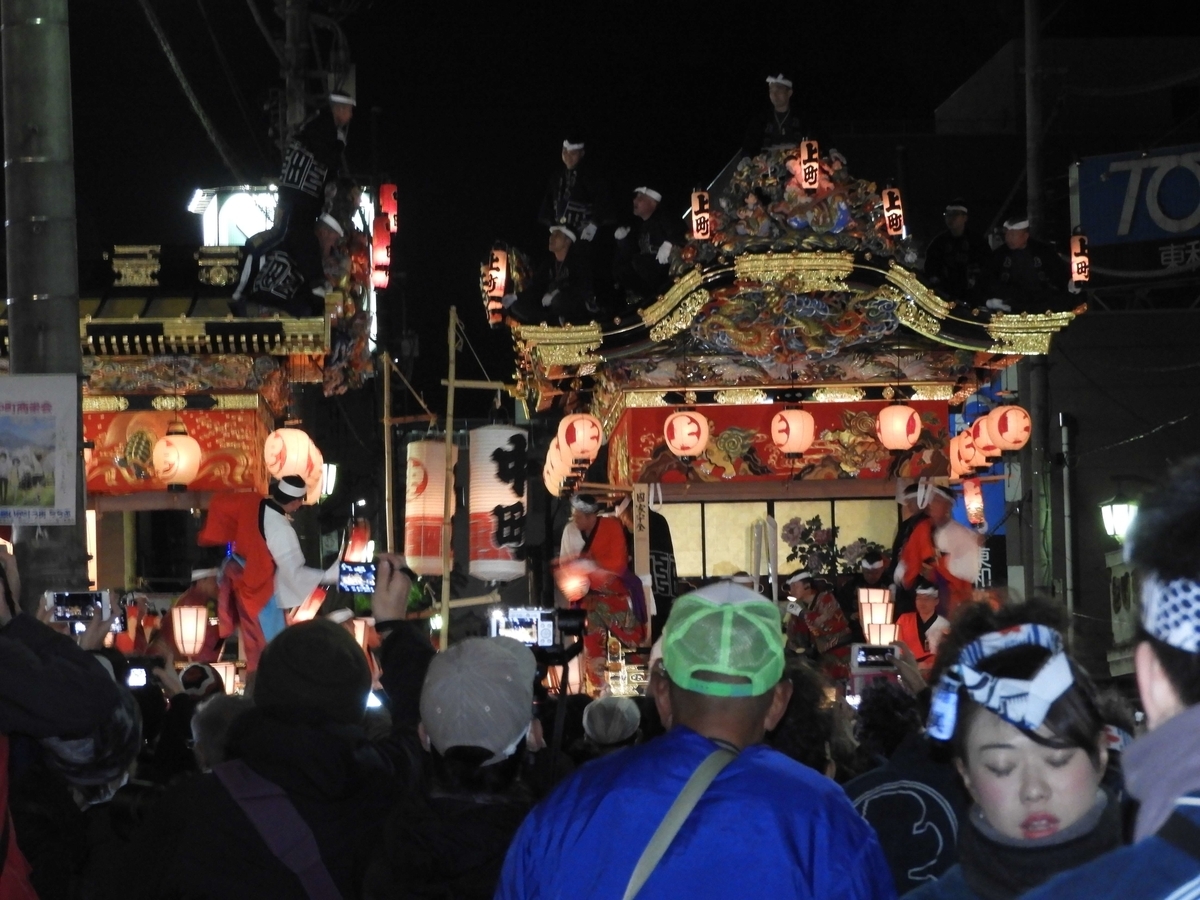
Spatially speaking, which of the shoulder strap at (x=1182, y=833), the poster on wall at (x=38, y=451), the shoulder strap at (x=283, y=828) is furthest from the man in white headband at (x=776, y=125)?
the shoulder strap at (x=1182, y=833)

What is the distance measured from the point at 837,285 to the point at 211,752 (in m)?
11.7

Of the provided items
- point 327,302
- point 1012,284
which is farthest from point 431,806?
point 1012,284

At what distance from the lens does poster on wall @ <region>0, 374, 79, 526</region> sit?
18.5ft

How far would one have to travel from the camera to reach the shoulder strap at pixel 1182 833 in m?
1.41

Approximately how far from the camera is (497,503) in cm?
1243

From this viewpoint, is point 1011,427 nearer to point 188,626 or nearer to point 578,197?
point 578,197

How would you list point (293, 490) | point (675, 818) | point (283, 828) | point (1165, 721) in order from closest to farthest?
point (1165, 721), point (675, 818), point (283, 828), point (293, 490)

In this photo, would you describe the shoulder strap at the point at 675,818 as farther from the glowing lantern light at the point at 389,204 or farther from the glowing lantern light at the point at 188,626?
the glowing lantern light at the point at 389,204

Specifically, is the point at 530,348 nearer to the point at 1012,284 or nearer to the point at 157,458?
the point at 157,458

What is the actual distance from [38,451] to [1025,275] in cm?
1266

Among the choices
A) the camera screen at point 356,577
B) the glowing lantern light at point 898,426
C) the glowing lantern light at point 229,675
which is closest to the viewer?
the camera screen at point 356,577

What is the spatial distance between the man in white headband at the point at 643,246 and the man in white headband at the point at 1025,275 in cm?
365

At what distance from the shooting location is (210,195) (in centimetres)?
2106

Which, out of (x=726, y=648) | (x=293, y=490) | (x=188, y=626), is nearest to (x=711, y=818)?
(x=726, y=648)
